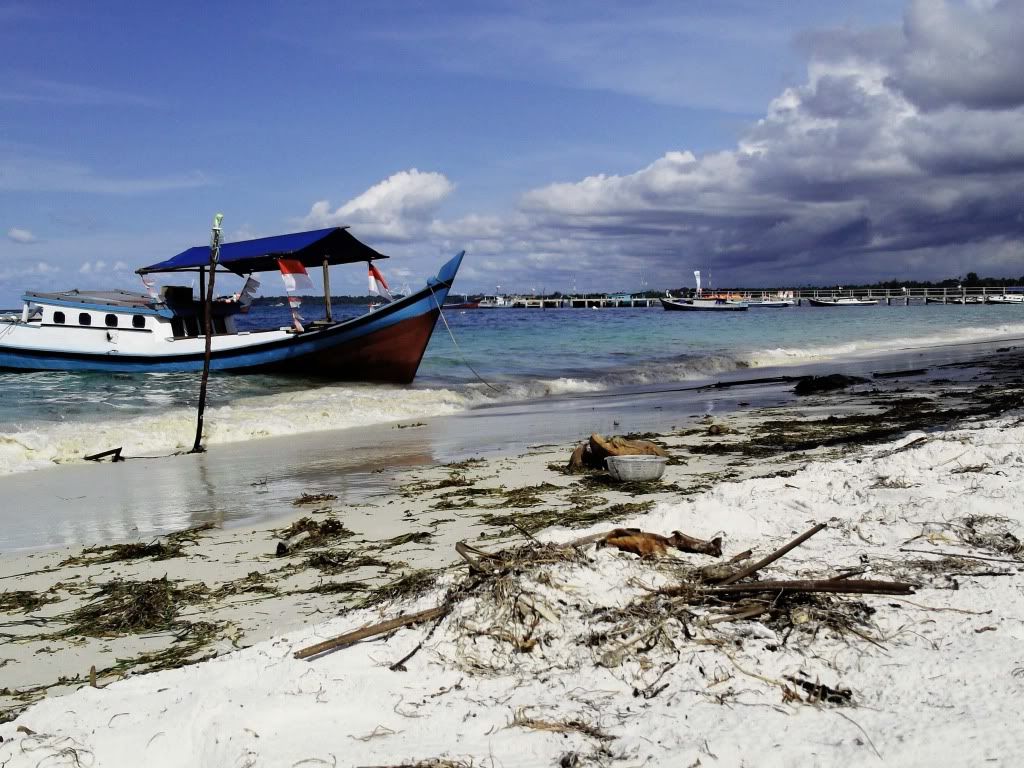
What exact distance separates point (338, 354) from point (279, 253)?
12.5 ft

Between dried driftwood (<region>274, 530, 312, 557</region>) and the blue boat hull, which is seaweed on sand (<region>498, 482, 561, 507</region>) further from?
the blue boat hull

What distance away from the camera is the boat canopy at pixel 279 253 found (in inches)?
742

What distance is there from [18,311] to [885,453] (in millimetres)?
25169

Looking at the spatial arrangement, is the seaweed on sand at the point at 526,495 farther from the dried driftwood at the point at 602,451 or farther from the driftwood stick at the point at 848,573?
the driftwood stick at the point at 848,573

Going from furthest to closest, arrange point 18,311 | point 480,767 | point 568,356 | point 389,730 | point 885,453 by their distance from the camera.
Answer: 1. point 568,356
2. point 18,311
3. point 885,453
4. point 389,730
5. point 480,767

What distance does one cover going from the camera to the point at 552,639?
11.8ft

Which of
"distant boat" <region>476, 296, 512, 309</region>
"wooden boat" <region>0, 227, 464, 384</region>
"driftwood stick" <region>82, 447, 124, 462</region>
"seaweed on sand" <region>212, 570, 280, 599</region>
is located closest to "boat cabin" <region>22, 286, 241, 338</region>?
"wooden boat" <region>0, 227, 464, 384</region>

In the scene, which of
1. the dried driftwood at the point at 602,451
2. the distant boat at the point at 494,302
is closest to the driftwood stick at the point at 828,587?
the dried driftwood at the point at 602,451

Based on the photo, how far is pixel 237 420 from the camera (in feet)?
49.7

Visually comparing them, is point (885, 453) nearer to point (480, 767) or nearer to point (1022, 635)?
point (1022, 635)

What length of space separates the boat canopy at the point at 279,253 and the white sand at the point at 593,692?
52.5 ft

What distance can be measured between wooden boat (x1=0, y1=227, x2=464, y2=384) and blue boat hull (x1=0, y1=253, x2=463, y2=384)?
1.1 inches

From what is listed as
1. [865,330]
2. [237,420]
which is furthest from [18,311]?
[865,330]

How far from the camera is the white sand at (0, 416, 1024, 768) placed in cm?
273
